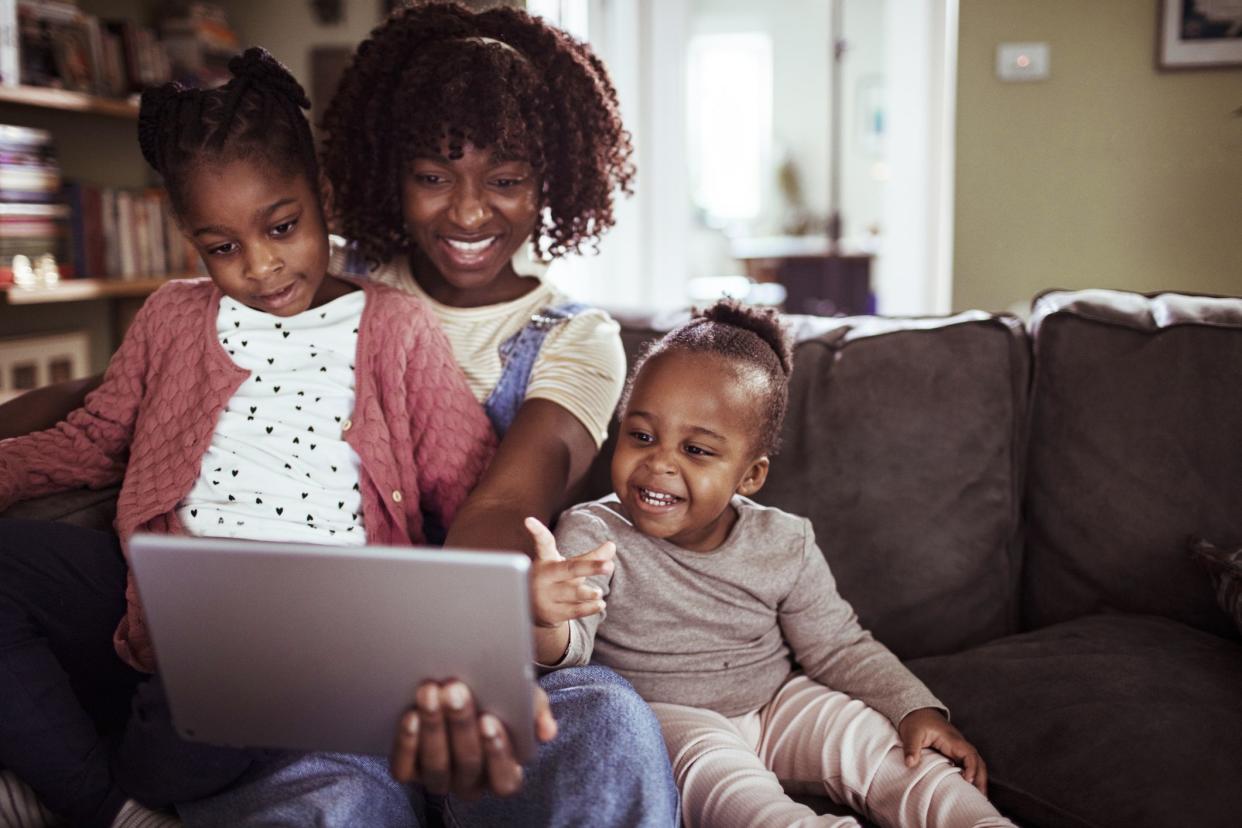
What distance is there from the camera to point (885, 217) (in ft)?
13.3

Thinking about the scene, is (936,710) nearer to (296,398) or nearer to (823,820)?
(823,820)

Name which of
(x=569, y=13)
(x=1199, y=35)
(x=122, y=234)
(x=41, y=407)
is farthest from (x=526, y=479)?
(x=569, y=13)

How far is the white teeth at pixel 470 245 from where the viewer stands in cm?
146

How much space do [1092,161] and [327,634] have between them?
3.14 metres

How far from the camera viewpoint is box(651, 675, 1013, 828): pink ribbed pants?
→ 1.16 m

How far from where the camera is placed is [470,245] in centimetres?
146

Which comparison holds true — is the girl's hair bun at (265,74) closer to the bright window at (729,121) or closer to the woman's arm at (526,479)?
the woman's arm at (526,479)

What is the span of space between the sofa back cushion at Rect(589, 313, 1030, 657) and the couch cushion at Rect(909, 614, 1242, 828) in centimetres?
11

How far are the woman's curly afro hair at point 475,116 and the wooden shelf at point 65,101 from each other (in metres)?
1.44

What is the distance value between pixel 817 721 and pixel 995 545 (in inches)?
16.8

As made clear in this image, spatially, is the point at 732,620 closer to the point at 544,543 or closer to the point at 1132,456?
the point at 544,543

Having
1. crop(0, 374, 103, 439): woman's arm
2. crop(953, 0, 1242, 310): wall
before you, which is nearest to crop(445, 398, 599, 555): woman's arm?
crop(0, 374, 103, 439): woman's arm

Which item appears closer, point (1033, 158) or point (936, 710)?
point (936, 710)

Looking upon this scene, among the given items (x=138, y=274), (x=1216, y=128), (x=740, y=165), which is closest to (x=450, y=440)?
(x=138, y=274)
